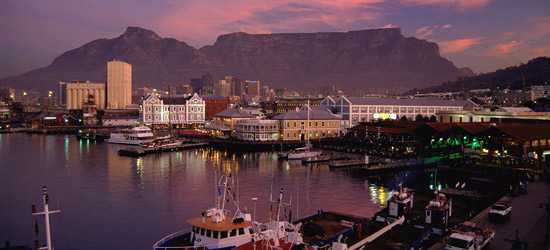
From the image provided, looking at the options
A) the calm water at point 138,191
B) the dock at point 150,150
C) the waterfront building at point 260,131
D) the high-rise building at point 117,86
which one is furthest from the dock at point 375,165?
the high-rise building at point 117,86

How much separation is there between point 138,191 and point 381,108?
35.2 meters

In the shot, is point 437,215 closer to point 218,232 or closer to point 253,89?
point 218,232

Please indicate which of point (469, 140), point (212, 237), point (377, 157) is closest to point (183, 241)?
point (212, 237)

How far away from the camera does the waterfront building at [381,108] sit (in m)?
51.7

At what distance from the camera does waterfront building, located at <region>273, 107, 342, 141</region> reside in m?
46.2

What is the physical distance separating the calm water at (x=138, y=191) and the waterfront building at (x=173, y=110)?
2593 centimetres

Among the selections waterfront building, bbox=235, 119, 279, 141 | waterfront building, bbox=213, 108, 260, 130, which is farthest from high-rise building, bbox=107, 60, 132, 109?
waterfront building, bbox=235, 119, 279, 141

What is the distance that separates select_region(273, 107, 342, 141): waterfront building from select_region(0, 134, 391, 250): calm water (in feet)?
29.8

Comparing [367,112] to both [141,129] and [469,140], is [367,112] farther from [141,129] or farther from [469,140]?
[141,129]

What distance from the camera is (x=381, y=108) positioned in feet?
174

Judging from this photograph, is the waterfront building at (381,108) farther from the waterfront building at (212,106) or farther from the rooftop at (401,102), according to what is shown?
the waterfront building at (212,106)

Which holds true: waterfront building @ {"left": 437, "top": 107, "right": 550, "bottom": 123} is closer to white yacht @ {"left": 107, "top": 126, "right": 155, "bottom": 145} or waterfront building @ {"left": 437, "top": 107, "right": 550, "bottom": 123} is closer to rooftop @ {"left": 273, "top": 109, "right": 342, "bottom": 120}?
rooftop @ {"left": 273, "top": 109, "right": 342, "bottom": 120}

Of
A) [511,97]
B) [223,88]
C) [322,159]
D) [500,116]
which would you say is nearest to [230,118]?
[322,159]

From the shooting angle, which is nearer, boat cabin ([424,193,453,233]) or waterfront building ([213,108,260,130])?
boat cabin ([424,193,453,233])
